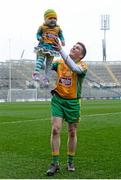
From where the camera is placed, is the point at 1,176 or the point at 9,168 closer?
the point at 1,176

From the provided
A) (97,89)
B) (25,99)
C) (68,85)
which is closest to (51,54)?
(68,85)

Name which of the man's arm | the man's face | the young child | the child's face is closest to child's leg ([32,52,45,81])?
the young child

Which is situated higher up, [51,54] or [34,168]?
[51,54]

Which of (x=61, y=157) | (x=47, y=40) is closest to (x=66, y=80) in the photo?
(x=47, y=40)

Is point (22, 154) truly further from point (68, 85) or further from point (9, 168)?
point (68, 85)

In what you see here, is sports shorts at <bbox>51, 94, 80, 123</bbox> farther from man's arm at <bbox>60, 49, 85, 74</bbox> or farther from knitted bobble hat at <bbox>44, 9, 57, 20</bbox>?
knitted bobble hat at <bbox>44, 9, 57, 20</bbox>

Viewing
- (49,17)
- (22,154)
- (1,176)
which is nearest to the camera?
(49,17)

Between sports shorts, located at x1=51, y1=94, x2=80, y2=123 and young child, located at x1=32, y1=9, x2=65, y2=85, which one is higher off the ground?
young child, located at x1=32, y1=9, x2=65, y2=85

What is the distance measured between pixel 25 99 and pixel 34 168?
65.8 meters

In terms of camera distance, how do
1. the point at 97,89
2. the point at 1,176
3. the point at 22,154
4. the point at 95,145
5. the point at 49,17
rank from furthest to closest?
the point at 97,89 < the point at 95,145 < the point at 22,154 < the point at 1,176 < the point at 49,17

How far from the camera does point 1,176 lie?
6.77 meters

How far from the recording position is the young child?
20.8 feet

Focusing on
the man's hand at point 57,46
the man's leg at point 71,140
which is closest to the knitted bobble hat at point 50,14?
the man's hand at point 57,46

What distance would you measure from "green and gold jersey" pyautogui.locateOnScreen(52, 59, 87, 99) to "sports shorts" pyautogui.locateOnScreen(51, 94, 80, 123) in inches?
2.8
